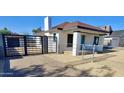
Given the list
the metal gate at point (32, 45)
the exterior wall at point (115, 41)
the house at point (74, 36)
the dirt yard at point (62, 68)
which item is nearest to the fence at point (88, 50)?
the house at point (74, 36)

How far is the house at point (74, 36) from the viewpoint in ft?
33.8

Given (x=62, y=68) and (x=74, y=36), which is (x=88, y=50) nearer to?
(x=74, y=36)

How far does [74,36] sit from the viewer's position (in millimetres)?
10375

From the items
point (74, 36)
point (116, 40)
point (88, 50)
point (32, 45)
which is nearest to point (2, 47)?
point (32, 45)

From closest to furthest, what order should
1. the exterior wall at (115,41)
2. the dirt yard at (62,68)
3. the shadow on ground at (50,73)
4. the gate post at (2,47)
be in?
the shadow on ground at (50,73) < the dirt yard at (62,68) < the gate post at (2,47) < the exterior wall at (115,41)

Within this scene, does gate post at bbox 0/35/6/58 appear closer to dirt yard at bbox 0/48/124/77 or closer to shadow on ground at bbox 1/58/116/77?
dirt yard at bbox 0/48/124/77

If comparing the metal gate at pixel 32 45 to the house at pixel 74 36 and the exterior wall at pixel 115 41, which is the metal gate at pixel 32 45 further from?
the exterior wall at pixel 115 41

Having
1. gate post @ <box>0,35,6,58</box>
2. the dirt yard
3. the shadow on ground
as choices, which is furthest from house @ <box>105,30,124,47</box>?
gate post @ <box>0,35,6,58</box>

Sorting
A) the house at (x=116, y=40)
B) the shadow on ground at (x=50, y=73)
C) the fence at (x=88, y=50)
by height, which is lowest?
the shadow on ground at (x=50, y=73)

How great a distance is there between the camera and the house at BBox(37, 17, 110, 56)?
10305 mm
